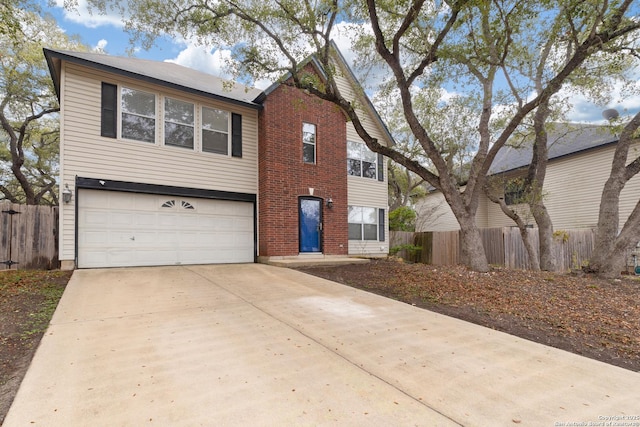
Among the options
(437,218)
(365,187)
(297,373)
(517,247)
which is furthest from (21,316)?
(437,218)

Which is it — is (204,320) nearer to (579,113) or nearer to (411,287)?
(411,287)

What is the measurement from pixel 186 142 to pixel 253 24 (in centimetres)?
376

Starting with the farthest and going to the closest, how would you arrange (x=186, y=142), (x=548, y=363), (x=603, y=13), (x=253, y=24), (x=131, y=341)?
(x=186, y=142) → (x=253, y=24) → (x=603, y=13) → (x=131, y=341) → (x=548, y=363)

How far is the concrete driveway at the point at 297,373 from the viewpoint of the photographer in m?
2.33

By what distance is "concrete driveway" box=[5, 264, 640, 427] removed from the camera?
2.33 m

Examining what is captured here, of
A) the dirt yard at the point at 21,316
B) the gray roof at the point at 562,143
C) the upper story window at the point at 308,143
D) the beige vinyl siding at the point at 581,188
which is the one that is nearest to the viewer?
the dirt yard at the point at 21,316

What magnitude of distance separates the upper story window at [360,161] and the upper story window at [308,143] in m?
1.98

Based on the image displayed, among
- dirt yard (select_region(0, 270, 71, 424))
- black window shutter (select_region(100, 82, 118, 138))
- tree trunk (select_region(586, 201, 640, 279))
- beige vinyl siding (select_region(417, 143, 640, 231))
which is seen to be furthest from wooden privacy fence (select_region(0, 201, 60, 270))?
beige vinyl siding (select_region(417, 143, 640, 231))

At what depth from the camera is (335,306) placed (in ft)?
17.6

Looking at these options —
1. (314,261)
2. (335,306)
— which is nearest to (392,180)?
(314,261)

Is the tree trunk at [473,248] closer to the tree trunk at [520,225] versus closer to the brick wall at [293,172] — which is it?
Answer: the tree trunk at [520,225]

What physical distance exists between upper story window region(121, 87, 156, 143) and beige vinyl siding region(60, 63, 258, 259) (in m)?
0.15

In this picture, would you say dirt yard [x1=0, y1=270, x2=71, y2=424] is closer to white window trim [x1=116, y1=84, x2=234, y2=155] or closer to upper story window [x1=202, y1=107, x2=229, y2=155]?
white window trim [x1=116, y1=84, x2=234, y2=155]

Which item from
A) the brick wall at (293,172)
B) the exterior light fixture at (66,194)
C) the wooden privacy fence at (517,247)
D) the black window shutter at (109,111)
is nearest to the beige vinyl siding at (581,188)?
the wooden privacy fence at (517,247)
